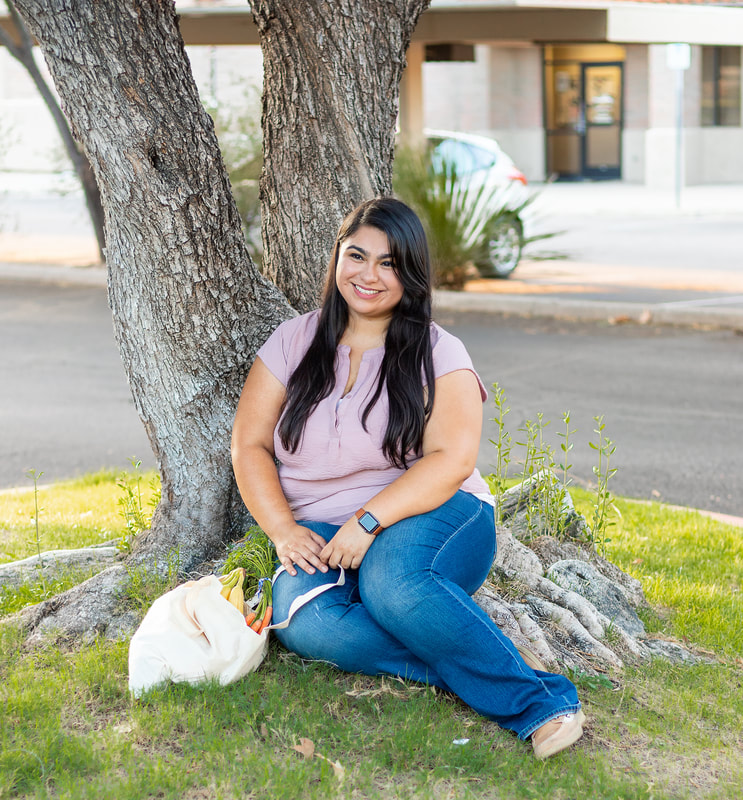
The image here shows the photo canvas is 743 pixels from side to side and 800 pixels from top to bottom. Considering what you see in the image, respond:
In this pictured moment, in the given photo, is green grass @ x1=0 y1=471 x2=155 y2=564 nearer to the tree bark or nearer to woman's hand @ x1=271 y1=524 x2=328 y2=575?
the tree bark

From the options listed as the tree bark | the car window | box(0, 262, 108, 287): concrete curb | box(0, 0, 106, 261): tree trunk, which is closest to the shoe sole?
the tree bark

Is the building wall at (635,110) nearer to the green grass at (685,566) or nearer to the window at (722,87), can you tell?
the window at (722,87)

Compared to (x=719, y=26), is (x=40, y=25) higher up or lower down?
lower down

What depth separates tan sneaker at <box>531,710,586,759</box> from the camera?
290cm

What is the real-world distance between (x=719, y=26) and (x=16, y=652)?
63.6 feet

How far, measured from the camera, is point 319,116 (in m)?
4.26

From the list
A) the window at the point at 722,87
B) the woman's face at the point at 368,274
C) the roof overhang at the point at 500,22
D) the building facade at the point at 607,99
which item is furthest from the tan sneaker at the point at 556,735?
the window at the point at 722,87

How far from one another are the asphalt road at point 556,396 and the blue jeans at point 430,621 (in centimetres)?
287

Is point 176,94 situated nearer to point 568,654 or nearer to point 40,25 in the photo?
point 40,25

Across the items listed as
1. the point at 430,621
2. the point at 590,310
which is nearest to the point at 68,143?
the point at 590,310

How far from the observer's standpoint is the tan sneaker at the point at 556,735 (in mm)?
2902

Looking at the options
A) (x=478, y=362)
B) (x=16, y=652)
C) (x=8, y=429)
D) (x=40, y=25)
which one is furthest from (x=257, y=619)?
(x=478, y=362)

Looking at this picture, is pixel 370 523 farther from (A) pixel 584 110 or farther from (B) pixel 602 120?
(A) pixel 584 110

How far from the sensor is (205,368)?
3.92 metres
